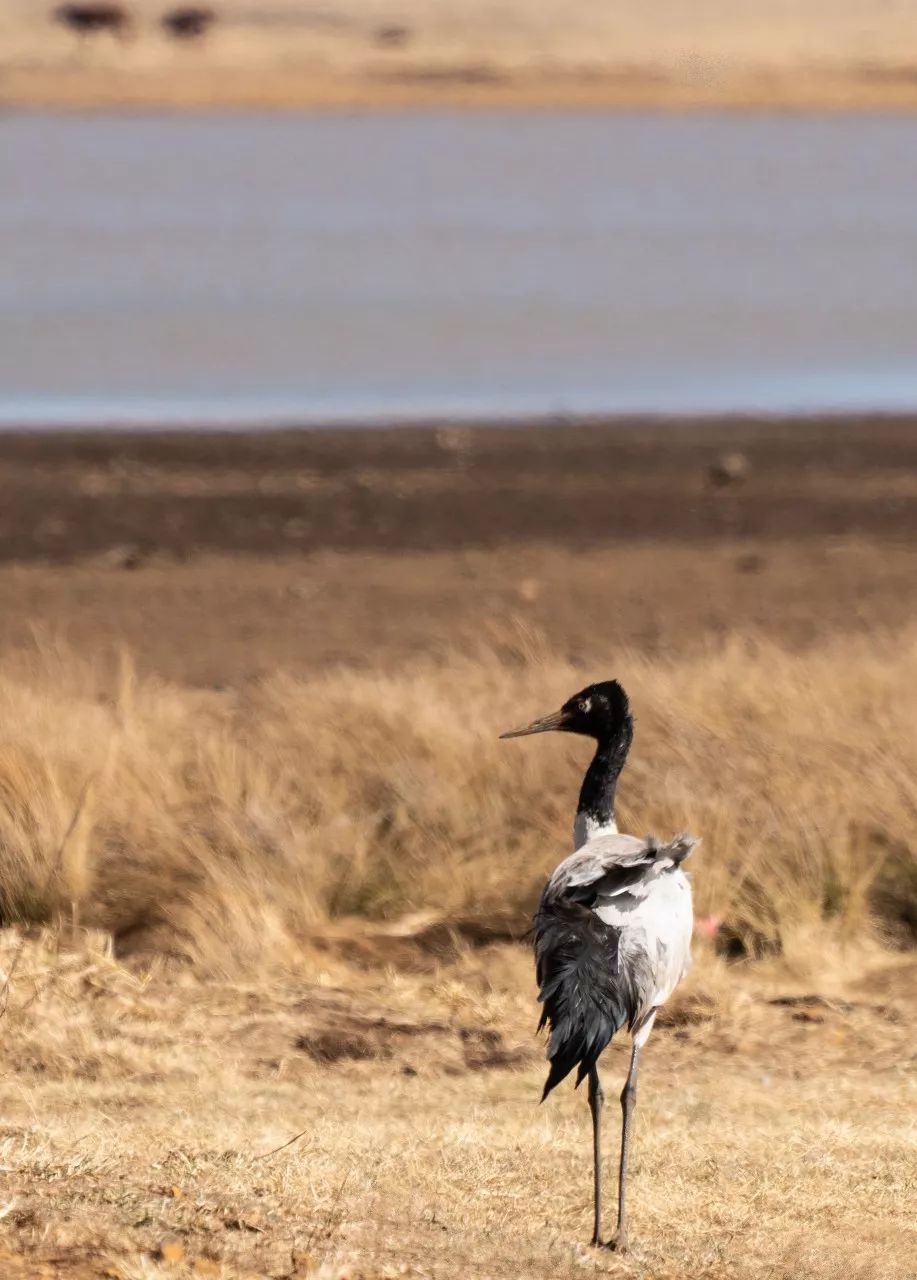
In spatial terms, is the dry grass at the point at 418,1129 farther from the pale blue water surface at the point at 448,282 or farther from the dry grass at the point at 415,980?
the pale blue water surface at the point at 448,282

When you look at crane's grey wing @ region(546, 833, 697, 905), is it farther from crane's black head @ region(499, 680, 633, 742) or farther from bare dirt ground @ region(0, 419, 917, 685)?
bare dirt ground @ region(0, 419, 917, 685)

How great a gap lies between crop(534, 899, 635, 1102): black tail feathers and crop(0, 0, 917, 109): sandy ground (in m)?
70.6

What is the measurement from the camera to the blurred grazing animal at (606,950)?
19.7 feet

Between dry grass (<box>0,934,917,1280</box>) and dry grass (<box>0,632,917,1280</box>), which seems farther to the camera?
dry grass (<box>0,632,917,1280</box>)

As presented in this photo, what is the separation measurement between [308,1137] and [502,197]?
42843 mm

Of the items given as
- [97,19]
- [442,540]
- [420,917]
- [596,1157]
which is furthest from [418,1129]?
[97,19]

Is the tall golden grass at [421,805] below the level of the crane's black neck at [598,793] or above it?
below

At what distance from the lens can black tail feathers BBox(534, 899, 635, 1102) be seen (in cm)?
598

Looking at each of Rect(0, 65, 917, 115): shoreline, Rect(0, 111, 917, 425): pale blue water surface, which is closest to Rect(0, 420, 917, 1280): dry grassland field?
Rect(0, 111, 917, 425): pale blue water surface

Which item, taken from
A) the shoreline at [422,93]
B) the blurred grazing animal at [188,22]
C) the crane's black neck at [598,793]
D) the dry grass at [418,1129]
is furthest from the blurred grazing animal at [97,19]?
the crane's black neck at [598,793]

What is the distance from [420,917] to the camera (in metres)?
9.67

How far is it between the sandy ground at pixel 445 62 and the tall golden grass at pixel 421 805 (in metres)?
65.8

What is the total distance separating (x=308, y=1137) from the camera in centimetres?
688

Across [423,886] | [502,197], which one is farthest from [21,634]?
[502,197]
